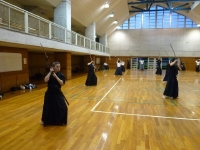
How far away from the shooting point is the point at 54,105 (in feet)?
13.8

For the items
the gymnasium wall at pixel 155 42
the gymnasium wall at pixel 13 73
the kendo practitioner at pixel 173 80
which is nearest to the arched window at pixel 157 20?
the gymnasium wall at pixel 155 42

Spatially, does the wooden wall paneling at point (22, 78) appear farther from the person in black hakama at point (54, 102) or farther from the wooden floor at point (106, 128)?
the person in black hakama at point (54, 102)

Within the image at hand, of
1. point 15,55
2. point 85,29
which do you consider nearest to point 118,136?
point 15,55

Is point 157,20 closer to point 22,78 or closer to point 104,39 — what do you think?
point 104,39

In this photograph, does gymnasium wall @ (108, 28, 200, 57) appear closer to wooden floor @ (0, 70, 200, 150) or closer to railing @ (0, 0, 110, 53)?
railing @ (0, 0, 110, 53)

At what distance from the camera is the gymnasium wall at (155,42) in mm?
30375

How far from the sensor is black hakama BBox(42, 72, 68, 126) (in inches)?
163

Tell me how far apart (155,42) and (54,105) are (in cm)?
3028

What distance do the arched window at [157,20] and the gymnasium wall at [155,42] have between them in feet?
2.79

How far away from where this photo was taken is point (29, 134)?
12.6 feet

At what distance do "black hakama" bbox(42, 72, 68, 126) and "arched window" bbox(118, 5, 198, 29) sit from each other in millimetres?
29654

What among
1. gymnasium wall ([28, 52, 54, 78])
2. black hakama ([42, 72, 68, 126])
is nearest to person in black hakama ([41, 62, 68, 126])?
black hakama ([42, 72, 68, 126])

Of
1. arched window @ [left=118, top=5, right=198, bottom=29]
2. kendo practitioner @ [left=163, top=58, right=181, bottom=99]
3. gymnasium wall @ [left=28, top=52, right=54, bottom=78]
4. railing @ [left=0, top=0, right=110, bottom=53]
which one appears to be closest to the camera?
railing @ [left=0, top=0, right=110, bottom=53]

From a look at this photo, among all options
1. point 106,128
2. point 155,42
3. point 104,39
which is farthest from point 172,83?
point 155,42
